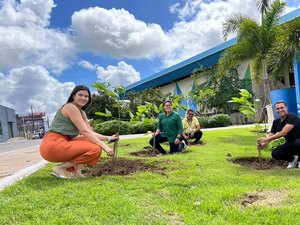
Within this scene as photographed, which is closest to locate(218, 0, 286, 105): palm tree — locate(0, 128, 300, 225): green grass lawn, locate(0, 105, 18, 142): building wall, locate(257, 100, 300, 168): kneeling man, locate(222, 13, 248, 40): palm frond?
locate(222, 13, 248, 40): palm frond

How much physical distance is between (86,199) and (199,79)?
31.8 meters

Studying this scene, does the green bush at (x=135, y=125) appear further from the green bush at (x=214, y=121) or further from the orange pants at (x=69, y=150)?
the orange pants at (x=69, y=150)

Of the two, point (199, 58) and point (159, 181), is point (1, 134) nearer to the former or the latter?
point (199, 58)

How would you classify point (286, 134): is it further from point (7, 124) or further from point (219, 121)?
point (7, 124)

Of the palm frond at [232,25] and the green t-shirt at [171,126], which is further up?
the palm frond at [232,25]

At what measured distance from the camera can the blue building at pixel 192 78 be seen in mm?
21875

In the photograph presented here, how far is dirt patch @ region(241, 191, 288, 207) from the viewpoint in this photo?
3.20 meters

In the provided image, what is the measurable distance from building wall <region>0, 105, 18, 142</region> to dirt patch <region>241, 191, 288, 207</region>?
50437mm

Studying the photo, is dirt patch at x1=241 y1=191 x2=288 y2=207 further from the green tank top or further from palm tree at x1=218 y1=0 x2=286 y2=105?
palm tree at x1=218 y1=0 x2=286 y2=105

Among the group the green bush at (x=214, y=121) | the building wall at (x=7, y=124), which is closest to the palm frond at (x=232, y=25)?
the green bush at (x=214, y=121)

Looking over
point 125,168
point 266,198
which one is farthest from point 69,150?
point 266,198

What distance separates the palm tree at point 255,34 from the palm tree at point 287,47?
1.74ft

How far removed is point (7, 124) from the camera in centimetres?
5447

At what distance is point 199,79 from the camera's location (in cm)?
3447
